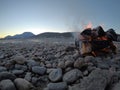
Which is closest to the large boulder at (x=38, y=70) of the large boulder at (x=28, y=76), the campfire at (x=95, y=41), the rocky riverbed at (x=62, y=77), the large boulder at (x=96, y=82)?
the rocky riverbed at (x=62, y=77)

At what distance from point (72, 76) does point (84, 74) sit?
48 centimetres

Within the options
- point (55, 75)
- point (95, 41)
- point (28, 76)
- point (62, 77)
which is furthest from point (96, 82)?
point (95, 41)

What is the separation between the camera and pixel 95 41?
9578 millimetres

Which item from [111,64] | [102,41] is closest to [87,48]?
[102,41]

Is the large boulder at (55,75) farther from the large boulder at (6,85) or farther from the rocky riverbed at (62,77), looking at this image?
the large boulder at (6,85)

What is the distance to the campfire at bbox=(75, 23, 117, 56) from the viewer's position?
31.1ft

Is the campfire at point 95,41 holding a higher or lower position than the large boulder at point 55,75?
higher

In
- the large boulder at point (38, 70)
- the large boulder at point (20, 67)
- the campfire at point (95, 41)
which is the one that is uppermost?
the campfire at point (95, 41)

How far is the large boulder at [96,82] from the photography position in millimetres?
5078

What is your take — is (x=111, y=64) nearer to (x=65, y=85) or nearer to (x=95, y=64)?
(x=95, y=64)

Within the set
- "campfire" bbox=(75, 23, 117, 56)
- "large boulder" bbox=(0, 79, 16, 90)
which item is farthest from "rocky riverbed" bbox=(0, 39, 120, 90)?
"campfire" bbox=(75, 23, 117, 56)

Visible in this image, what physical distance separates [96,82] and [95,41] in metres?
4.59

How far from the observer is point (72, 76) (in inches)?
243

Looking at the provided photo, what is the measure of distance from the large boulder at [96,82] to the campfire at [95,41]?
3.92 m
